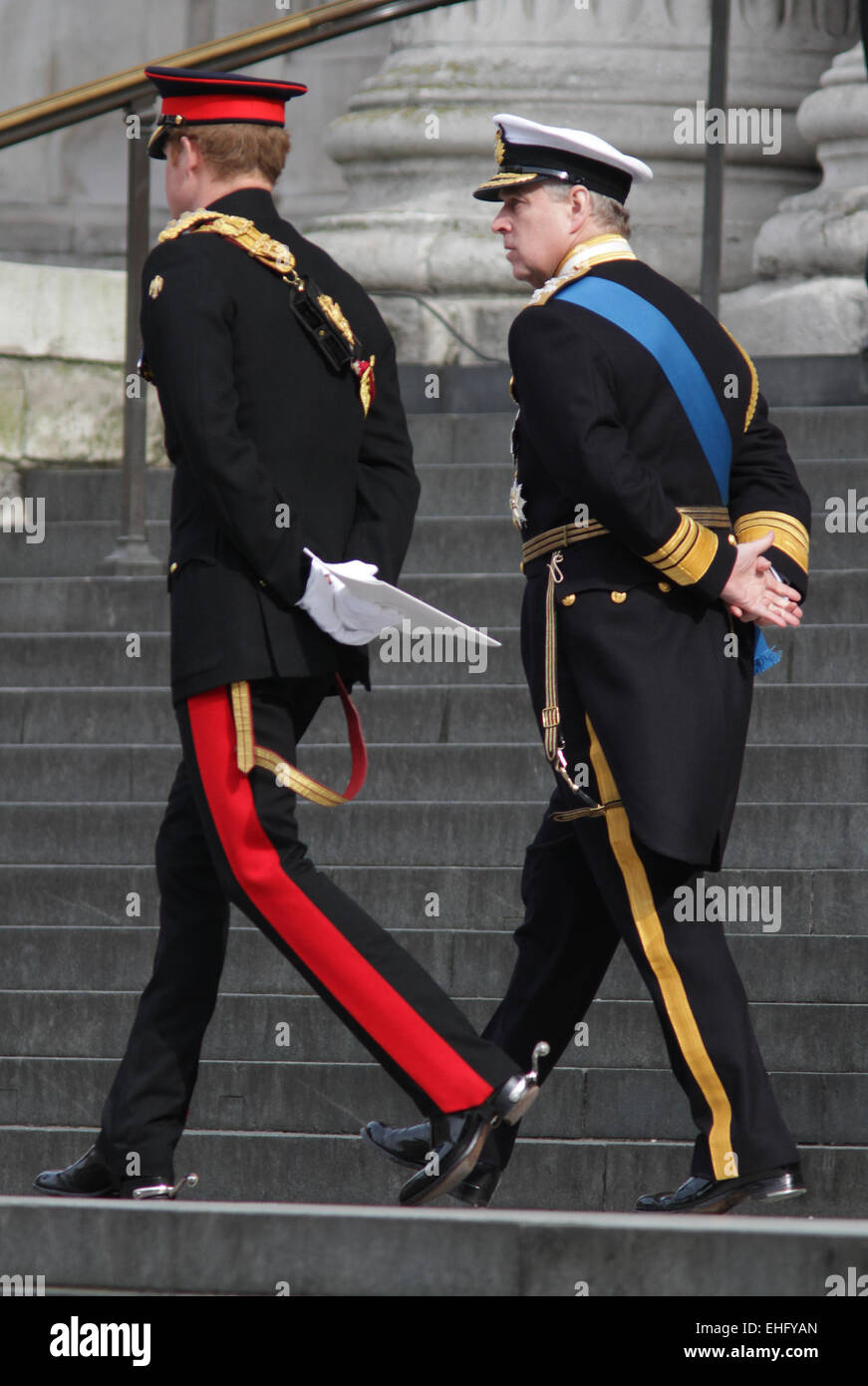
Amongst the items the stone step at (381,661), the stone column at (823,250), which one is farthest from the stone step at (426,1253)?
the stone column at (823,250)

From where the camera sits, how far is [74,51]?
1205 centimetres

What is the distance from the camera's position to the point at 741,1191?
4324 millimetres

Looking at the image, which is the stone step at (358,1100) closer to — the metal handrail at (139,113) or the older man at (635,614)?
the older man at (635,614)

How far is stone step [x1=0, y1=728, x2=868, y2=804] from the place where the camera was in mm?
6254

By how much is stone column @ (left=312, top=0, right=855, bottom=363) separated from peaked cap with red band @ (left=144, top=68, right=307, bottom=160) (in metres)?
5.86

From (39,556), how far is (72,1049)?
307cm

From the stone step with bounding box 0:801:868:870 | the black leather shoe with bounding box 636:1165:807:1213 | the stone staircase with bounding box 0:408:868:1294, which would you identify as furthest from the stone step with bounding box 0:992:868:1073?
the black leather shoe with bounding box 636:1165:807:1213

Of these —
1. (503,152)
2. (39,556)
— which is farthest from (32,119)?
(503,152)

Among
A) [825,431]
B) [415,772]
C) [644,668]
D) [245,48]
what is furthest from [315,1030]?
[245,48]

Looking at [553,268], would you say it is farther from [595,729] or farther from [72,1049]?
[72,1049]

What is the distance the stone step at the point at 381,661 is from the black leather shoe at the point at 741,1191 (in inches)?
96.2

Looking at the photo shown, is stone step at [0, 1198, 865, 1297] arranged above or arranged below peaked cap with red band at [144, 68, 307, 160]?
Result: below

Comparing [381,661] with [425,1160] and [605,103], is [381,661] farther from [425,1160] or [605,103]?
[605,103]

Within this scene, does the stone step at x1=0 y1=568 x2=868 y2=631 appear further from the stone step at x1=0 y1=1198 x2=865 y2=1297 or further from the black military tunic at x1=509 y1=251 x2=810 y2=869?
the stone step at x1=0 y1=1198 x2=865 y2=1297
